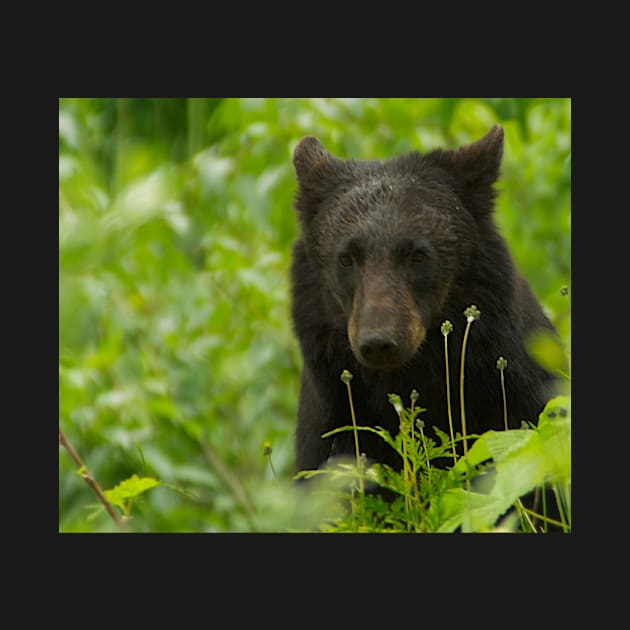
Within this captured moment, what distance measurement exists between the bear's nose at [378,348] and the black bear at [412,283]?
0.21 metres

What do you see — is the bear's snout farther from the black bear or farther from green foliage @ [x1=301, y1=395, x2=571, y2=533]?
green foliage @ [x1=301, y1=395, x2=571, y2=533]

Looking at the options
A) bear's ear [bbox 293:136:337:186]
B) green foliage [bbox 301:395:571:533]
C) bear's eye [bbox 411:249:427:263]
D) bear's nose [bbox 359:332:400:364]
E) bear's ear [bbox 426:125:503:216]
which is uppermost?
bear's ear [bbox 293:136:337:186]

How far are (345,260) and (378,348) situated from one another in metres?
0.65

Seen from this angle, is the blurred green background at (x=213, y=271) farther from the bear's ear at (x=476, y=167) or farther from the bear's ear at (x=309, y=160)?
the bear's ear at (x=476, y=167)

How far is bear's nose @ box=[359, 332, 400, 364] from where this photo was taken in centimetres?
457

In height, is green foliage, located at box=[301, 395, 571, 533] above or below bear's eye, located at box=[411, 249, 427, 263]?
below

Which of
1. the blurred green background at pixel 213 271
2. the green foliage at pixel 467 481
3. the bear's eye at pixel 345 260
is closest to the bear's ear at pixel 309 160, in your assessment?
the bear's eye at pixel 345 260

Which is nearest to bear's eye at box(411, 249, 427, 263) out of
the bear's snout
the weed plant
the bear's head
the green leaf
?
the bear's head

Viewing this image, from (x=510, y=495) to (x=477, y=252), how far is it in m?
1.74

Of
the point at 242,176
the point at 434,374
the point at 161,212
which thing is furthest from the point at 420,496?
the point at 242,176

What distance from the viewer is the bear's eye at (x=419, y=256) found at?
195 inches

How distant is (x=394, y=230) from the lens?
4957mm

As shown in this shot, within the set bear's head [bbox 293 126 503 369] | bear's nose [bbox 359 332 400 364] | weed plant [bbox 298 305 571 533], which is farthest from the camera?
bear's head [bbox 293 126 503 369]

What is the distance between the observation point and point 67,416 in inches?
293
